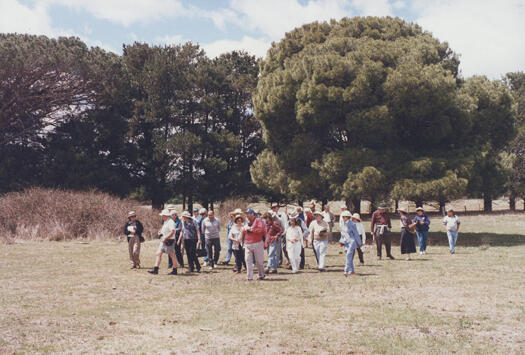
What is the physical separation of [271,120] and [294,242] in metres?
13.8

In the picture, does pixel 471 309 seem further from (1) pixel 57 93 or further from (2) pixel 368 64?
(1) pixel 57 93

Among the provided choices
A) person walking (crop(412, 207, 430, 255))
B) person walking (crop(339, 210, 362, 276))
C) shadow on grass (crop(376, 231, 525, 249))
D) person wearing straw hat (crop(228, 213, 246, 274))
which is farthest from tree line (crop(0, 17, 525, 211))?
person wearing straw hat (crop(228, 213, 246, 274))

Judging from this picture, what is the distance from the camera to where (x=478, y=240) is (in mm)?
24594

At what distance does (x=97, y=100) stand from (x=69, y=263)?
2604 cm

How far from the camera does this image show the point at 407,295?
10.8 meters

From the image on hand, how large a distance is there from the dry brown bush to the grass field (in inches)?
356

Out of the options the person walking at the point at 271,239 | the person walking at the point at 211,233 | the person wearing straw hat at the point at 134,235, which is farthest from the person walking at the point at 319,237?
the person wearing straw hat at the point at 134,235

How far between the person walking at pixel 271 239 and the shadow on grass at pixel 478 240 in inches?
455

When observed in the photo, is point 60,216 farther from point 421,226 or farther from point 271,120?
point 421,226

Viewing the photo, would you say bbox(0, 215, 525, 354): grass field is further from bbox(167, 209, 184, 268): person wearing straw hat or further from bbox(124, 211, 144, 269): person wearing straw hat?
bbox(167, 209, 184, 268): person wearing straw hat

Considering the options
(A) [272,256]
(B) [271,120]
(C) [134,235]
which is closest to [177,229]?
(C) [134,235]

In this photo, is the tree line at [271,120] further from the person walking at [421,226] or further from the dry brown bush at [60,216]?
the dry brown bush at [60,216]

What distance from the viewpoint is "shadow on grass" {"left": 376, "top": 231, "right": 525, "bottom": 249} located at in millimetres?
22811

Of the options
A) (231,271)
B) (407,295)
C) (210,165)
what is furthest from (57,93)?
(407,295)
